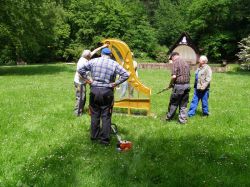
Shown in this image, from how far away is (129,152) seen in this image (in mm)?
9852

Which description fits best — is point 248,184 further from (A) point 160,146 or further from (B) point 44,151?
(B) point 44,151

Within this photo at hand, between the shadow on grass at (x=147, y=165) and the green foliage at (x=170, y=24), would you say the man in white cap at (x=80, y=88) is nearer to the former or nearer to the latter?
the shadow on grass at (x=147, y=165)

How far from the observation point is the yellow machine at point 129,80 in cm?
1456

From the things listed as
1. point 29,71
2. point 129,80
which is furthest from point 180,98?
point 29,71

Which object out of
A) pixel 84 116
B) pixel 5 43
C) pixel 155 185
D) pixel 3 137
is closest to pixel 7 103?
pixel 84 116

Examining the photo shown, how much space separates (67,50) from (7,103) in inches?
2110

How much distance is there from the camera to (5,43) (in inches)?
1657

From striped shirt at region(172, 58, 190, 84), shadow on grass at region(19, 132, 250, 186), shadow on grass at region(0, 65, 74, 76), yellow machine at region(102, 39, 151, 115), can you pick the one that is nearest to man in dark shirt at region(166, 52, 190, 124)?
striped shirt at region(172, 58, 190, 84)

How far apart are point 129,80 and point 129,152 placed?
17.4 feet

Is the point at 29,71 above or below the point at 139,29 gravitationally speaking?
below

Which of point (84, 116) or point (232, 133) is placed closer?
point (232, 133)

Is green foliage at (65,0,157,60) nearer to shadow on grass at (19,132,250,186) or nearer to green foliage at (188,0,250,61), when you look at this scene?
green foliage at (188,0,250,61)

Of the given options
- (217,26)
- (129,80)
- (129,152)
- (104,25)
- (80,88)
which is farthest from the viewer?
(104,25)

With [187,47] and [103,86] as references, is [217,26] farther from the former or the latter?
[103,86]
